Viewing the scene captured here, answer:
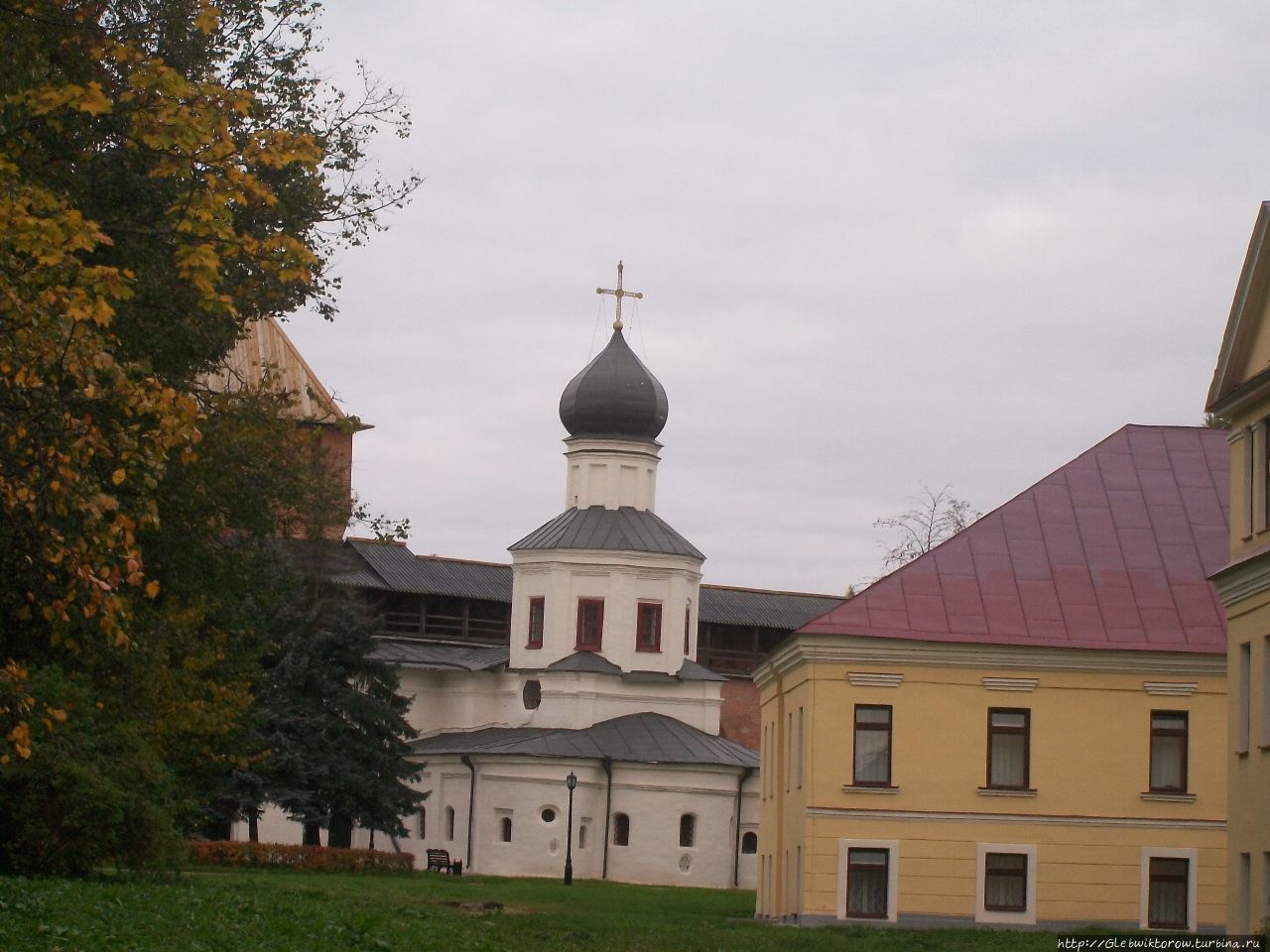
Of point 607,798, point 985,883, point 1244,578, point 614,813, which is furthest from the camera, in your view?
point 607,798

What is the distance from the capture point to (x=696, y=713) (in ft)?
204

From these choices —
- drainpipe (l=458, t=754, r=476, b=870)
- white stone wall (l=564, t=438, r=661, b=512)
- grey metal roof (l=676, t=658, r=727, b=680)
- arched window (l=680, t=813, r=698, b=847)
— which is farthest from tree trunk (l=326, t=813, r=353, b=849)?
white stone wall (l=564, t=438, r=661, b=512)

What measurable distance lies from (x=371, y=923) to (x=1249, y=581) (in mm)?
9987

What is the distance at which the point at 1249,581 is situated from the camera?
2144 centimetres

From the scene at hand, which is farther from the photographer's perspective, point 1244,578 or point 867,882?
point 867,882

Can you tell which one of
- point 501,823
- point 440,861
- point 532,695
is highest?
point 532,695

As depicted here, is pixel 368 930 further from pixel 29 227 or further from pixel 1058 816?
pixel 1058 816

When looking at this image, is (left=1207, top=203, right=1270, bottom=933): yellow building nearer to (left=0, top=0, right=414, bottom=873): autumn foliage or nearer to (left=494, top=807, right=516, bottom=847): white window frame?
(left=0, top=0, right=414, bottom=873): autumn foliage

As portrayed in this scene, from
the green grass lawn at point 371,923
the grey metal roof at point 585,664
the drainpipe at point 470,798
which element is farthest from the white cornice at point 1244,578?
the grey metal roof at point 585,664

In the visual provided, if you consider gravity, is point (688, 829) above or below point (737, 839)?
above

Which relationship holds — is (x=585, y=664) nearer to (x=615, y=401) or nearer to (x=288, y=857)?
(x=615, y=401)

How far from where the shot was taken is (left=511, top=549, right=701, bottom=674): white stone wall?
6169cm

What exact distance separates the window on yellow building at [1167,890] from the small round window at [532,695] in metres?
32.7

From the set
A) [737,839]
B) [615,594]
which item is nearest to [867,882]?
[737,839]
